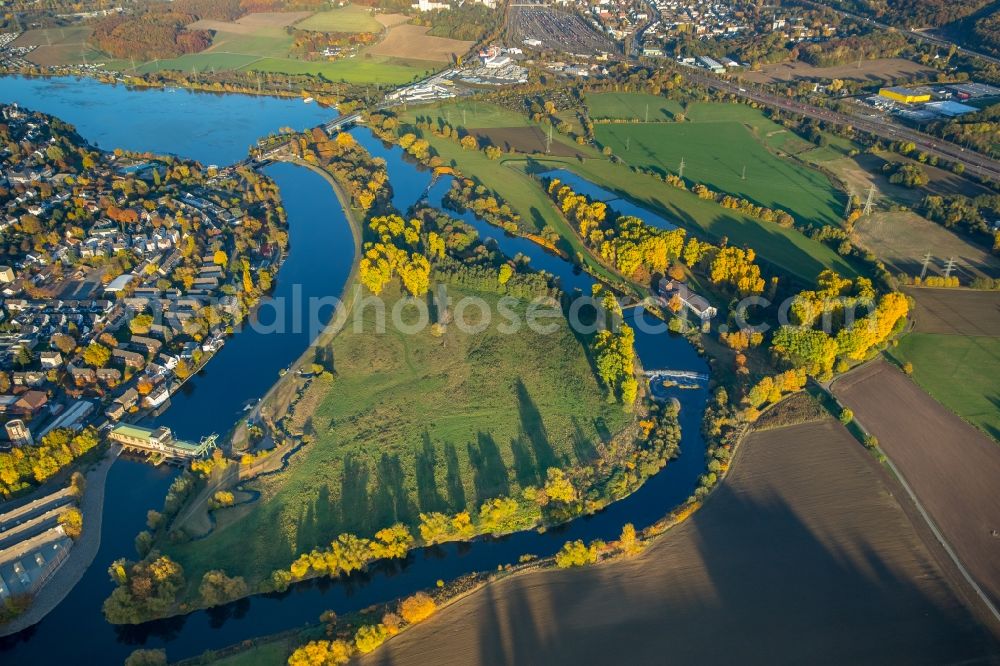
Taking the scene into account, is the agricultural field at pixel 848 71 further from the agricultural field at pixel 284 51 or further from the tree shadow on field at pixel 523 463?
the tree shadow on field at pixel 523 463

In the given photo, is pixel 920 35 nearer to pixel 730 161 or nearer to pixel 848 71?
pixel 848 71

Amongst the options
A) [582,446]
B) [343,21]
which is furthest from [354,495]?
[343,21]

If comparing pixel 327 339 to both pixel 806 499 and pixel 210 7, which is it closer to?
pixel 806 499

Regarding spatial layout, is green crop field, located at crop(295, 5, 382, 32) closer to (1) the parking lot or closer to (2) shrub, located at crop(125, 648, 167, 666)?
(1) the parking lot

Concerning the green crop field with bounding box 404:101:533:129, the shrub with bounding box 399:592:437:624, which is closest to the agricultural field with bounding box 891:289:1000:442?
the shrub with bounding box 399:592:437:624

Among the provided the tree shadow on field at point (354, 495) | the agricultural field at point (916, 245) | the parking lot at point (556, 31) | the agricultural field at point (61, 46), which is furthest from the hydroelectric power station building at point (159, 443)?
the agricultural field at point (61, 46)

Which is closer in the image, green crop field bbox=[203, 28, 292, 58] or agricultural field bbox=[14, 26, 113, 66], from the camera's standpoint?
agricultural field bbox=[14, 26, 113, 66]
